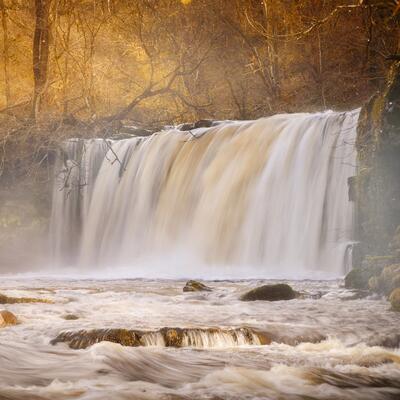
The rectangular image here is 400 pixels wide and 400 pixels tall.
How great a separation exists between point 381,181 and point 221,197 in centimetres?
499

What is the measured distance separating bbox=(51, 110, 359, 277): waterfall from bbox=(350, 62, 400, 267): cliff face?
3.22ft

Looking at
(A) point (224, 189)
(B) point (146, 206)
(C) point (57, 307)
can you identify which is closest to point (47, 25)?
(B) point (146, 206)

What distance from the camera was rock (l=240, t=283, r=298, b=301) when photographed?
7.55m

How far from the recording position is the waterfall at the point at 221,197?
1116cm

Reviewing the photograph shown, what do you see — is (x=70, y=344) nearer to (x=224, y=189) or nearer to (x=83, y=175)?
(x=224, y=189)

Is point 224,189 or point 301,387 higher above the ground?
point 224,189

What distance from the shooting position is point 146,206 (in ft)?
47.0

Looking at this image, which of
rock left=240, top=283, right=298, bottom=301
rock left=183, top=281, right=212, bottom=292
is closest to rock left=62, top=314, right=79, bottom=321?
rock left=240, top=283, right=298, bottom=301

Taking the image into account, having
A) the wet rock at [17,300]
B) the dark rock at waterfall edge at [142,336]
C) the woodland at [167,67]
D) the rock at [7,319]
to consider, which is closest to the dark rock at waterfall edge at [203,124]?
the woodland at [167,67]

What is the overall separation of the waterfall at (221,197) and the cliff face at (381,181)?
0.98m

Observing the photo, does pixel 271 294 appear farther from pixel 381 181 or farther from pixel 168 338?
pixel 168 338

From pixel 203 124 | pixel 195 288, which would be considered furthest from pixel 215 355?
pixel 203 124

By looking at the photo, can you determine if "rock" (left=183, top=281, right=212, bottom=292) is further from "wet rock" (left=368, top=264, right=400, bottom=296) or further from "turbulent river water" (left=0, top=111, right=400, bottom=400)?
"wet rock" (left=368, top=264, right=400, bottom=296)

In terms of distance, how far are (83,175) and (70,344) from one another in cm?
1122
